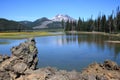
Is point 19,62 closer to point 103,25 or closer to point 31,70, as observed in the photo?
point 31,70

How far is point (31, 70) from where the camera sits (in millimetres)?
17359

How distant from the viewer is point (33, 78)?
47.6ft

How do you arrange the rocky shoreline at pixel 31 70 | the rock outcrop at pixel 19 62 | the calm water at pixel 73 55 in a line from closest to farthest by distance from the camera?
the rocky shoreline at pixel 31 70 < the rock outcrop at pixel 19 62 < the calm water at pixel 73 55

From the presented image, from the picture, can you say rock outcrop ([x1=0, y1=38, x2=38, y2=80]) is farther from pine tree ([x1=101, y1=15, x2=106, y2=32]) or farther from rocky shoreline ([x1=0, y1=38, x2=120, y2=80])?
pine tree ([x1=101, y1=15, x2=106, y2=32])

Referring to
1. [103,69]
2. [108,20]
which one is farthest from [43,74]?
[108,20]

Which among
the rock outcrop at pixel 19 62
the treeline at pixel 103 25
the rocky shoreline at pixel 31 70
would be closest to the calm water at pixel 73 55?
the rocky shoreline at pixel 31 70

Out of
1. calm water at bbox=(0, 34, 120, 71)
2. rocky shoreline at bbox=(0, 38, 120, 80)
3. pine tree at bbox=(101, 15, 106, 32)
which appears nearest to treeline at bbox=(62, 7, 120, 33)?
pine tree at bbox=(101, 15, 106, 32)

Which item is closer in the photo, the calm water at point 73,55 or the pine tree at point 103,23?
the calm water at point 73,55

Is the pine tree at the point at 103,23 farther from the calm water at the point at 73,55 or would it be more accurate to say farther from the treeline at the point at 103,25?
the calm water at the point at 73,55

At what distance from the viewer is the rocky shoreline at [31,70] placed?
15016mm

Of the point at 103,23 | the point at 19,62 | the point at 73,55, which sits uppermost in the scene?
the point at 103,23

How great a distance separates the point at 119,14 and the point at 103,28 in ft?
66.1

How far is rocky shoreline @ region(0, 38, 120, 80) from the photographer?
15.0 meters

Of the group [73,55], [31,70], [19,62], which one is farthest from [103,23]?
[31,70]
